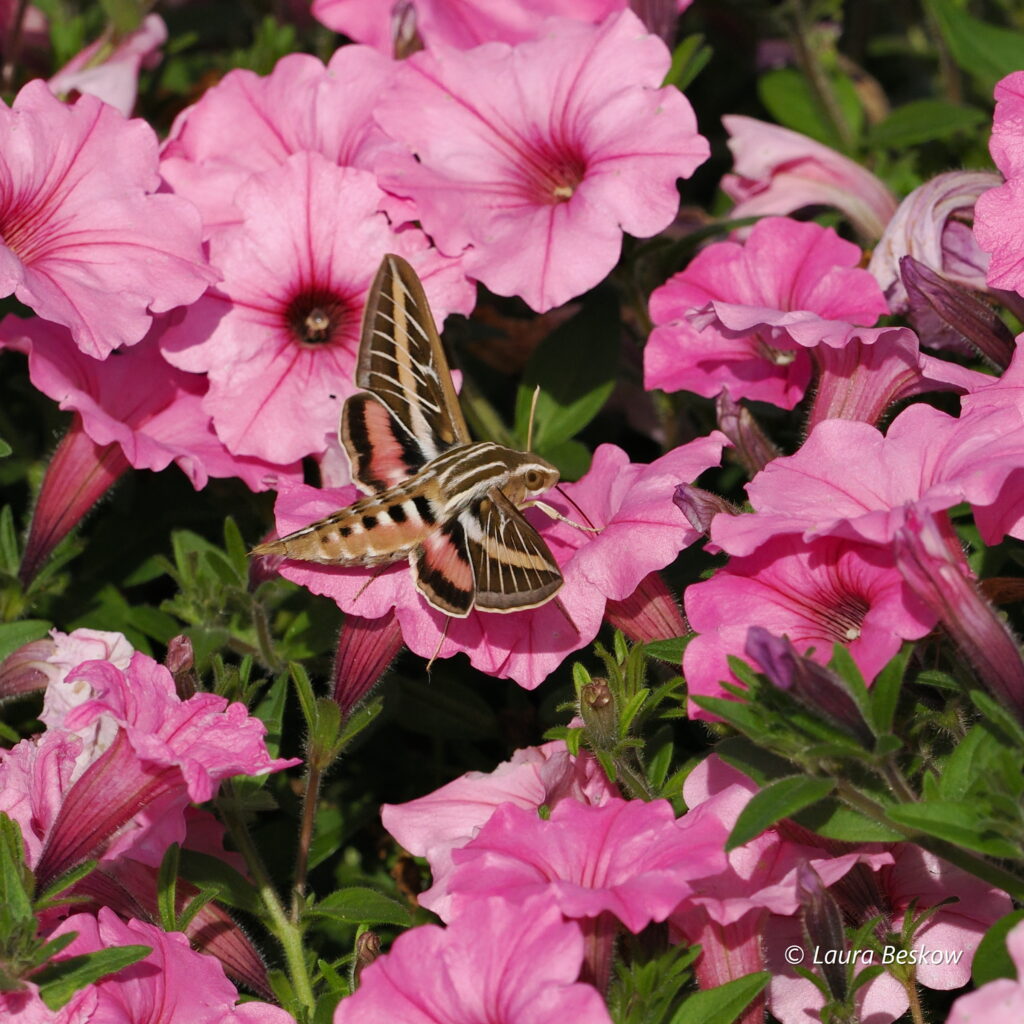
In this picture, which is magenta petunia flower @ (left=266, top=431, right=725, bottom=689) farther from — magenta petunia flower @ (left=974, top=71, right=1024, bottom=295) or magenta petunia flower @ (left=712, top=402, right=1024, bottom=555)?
magenta petunia flower @ (left=974, top=71, right=1024, bottom=295)

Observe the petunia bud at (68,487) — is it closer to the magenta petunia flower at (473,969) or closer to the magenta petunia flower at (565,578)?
the magenta petunia flower at (565,578)

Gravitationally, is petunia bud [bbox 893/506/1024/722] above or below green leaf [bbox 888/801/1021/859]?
above

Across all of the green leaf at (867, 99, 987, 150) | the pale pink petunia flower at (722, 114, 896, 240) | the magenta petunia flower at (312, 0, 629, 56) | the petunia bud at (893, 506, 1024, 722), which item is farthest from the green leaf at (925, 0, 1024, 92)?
the petunia bud at (893, 506, 1024, 722)

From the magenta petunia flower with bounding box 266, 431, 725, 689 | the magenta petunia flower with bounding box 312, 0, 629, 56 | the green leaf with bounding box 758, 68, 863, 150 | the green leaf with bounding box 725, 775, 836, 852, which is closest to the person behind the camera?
the green leaf with bounding box 725, 775, 836, 852

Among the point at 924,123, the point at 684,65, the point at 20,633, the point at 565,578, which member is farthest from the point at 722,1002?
the point at 924,123

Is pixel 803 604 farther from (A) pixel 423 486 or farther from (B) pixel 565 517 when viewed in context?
(A) pixel 423 486

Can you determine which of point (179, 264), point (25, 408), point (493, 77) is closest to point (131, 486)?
point (25, 408)

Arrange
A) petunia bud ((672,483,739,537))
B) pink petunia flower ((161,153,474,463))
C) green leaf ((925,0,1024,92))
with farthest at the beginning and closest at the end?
green leaf ((925,0,1024,92))
pink petunia flower ((161,153,474,463))
petunia bud ((672,483,739,537))

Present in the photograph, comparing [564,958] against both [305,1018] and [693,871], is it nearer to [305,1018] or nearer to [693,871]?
[693,871]
